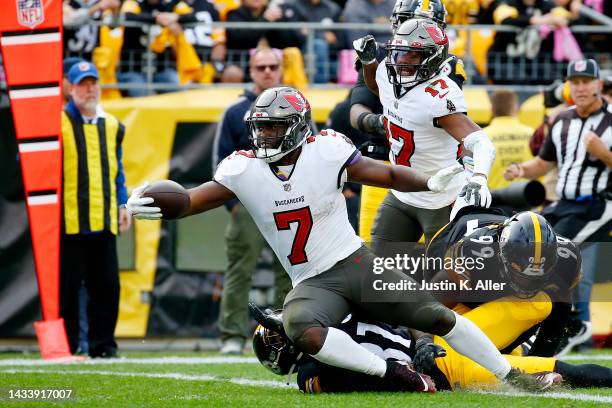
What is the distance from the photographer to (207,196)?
5.02 meters

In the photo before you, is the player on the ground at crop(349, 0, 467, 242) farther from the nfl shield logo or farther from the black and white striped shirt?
the nfl shield logo

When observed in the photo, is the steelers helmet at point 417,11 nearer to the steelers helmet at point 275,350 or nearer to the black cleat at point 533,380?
the steelers helmet at point 275,350

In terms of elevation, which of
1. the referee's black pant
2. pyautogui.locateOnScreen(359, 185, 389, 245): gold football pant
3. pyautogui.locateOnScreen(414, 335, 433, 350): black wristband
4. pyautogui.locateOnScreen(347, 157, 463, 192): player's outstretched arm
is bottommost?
the referee's black pant

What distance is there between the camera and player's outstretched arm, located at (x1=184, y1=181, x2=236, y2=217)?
5.01 metres

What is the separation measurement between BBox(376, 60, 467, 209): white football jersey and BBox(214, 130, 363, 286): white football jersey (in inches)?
31.8

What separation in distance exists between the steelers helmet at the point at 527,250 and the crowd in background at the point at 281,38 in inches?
163

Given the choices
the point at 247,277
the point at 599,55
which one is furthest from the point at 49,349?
the point at 599,55

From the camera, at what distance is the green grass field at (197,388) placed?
4.52m

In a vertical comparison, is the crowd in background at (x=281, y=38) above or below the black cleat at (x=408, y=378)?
above

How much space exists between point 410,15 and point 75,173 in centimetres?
251

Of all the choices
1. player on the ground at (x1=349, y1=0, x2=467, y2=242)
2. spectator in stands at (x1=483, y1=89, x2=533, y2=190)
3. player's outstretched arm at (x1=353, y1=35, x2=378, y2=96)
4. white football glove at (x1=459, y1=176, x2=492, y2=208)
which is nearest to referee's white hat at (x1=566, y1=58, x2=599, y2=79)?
spectator in stands at (x1=483, y1=89, x2=533, y2=190)

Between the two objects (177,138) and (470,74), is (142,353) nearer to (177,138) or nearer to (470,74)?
(177,138)

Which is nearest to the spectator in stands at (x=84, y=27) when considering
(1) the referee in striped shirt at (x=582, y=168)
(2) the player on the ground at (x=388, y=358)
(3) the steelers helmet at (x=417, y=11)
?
(3) the steelers helmet at (x=417, y=11)

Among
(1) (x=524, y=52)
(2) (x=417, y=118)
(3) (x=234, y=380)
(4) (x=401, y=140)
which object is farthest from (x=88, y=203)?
(1) (x=524, y=52)
